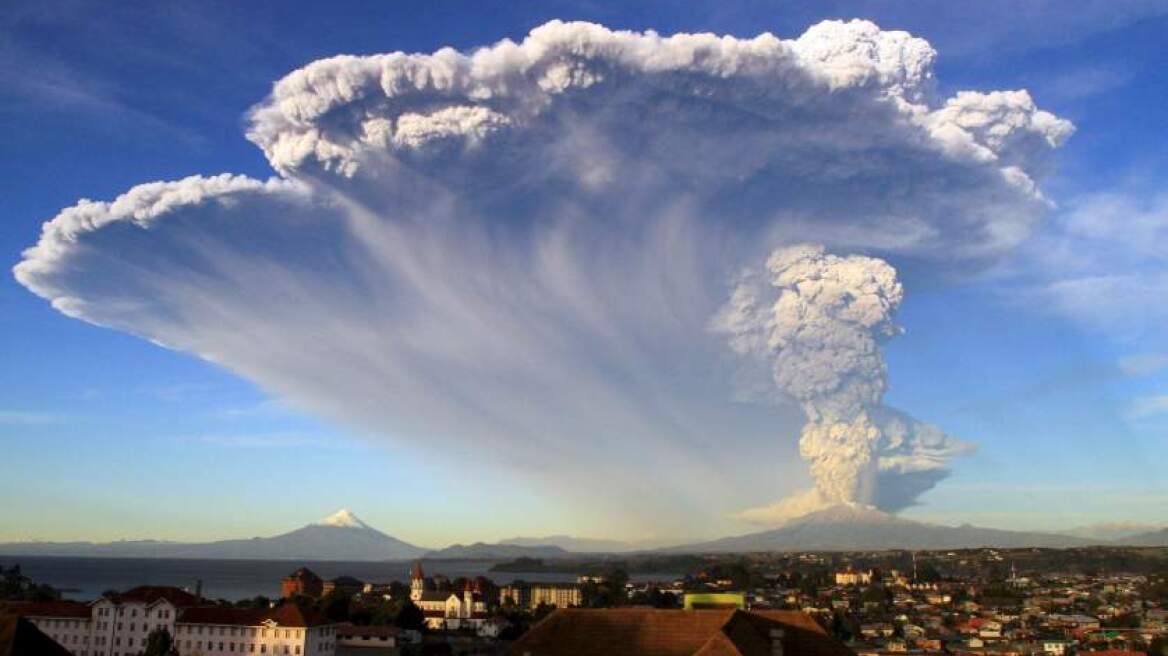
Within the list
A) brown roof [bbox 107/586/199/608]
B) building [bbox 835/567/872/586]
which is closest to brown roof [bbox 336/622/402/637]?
brown roof [bbox 107/586/199/608]

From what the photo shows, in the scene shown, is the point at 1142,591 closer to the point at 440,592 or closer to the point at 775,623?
the point at 440,592

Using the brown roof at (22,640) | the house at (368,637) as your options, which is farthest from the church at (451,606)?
the brown roof at (22,640)

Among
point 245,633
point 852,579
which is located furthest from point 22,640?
point 852,579

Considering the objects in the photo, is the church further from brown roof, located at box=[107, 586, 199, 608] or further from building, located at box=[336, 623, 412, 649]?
brown roof, located at box=[107, 586, 199, 608]

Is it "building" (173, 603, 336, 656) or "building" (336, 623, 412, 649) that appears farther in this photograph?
"building" (336, 623, 412, 649)

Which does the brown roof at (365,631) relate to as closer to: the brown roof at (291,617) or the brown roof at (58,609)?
the brown roof at (291,617)

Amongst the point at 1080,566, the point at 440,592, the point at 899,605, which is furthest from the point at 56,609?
the point at 1080,566

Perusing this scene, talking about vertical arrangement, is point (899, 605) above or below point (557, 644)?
below
